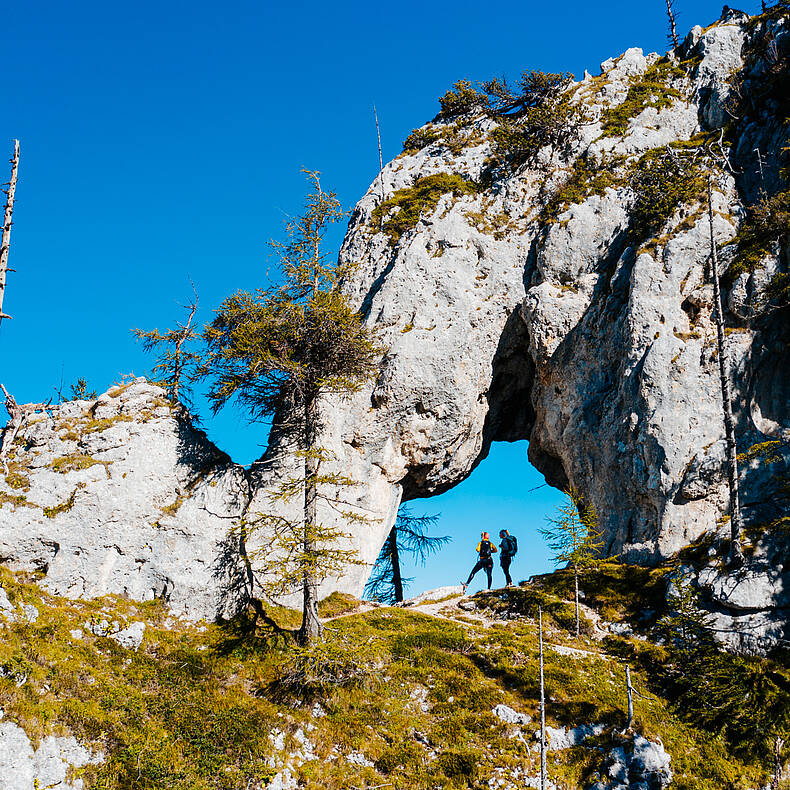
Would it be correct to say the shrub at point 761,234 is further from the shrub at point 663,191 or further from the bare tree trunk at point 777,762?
the bare tree trunk at point 777,762

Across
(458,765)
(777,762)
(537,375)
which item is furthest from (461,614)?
(537,375)

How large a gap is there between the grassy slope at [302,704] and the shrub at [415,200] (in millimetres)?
19609

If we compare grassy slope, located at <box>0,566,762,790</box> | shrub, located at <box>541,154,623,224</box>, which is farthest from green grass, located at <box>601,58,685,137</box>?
grassy slope, located at <box>0,566,762,790</box>

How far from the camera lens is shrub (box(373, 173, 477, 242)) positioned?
3219 cm

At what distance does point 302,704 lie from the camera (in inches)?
663

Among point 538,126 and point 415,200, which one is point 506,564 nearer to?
point 415,200

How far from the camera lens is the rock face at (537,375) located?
2028cm

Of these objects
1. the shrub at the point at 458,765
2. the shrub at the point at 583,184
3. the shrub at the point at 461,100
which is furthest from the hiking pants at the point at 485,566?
the shrub at the point at 461,100

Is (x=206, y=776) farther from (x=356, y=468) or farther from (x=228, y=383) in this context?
(x=356, y=468)

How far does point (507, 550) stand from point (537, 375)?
25.5 ft

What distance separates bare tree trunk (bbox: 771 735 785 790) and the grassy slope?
36cm

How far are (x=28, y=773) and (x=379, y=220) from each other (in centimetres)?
2677

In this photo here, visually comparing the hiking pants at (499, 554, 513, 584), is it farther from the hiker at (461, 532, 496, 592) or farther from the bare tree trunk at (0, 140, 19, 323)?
the bare tree trunk at (0, 140, 19, 323)

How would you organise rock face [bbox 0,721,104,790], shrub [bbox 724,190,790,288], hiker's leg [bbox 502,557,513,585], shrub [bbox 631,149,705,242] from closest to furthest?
1. rock face [bbox 0,721,104,790]
2. shrub [bbox 724,190,790,288]
3. hiker's leg [bbox 502,557,513,585]
4. shrub [bbox 631,149,705,242]
